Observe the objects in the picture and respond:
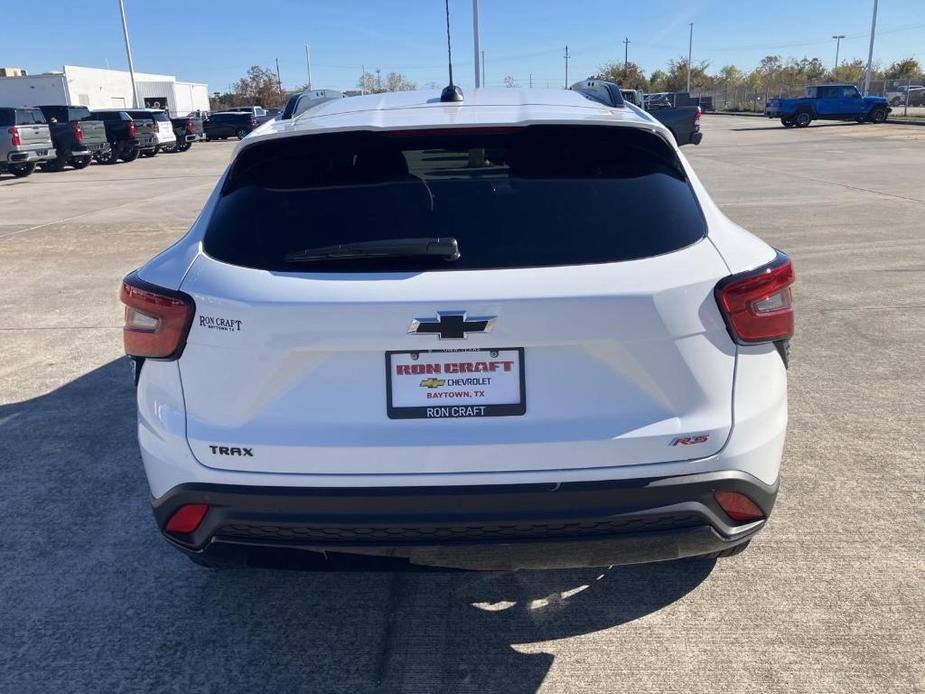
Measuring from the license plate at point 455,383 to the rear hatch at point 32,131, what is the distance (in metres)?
24.1

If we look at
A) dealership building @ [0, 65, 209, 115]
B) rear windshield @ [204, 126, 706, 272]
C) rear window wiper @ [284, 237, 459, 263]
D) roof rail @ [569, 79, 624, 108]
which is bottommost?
rear window wiper @ [284, 237, 459, 263]

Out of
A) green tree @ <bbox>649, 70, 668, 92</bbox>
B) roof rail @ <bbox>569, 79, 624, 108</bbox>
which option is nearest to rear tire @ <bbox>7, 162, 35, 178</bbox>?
roof rail @ <bbox>569, 79, 624, 108</bbox>

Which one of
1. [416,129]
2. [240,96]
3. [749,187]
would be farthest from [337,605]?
[240,96]

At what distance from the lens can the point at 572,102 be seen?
120 inches

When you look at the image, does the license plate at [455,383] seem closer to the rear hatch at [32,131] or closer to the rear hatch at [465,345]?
the rear hatch at [465,345]

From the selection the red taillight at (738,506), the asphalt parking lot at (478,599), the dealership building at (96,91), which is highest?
the dealership building at (96,91)

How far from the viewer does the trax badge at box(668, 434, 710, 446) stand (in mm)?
2279

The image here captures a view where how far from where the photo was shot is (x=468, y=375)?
2232mm

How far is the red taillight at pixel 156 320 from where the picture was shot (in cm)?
235

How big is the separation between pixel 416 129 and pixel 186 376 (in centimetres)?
103

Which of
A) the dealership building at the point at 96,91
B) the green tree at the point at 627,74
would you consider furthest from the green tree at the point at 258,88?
the green tree at the point at 627,74

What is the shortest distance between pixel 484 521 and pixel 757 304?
3.36 ft

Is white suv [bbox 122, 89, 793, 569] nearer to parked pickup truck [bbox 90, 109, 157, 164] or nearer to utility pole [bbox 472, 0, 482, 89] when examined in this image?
utility pole [bbox 472, 0, 482, 89]

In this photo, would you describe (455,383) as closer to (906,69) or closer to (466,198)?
(466,198)
